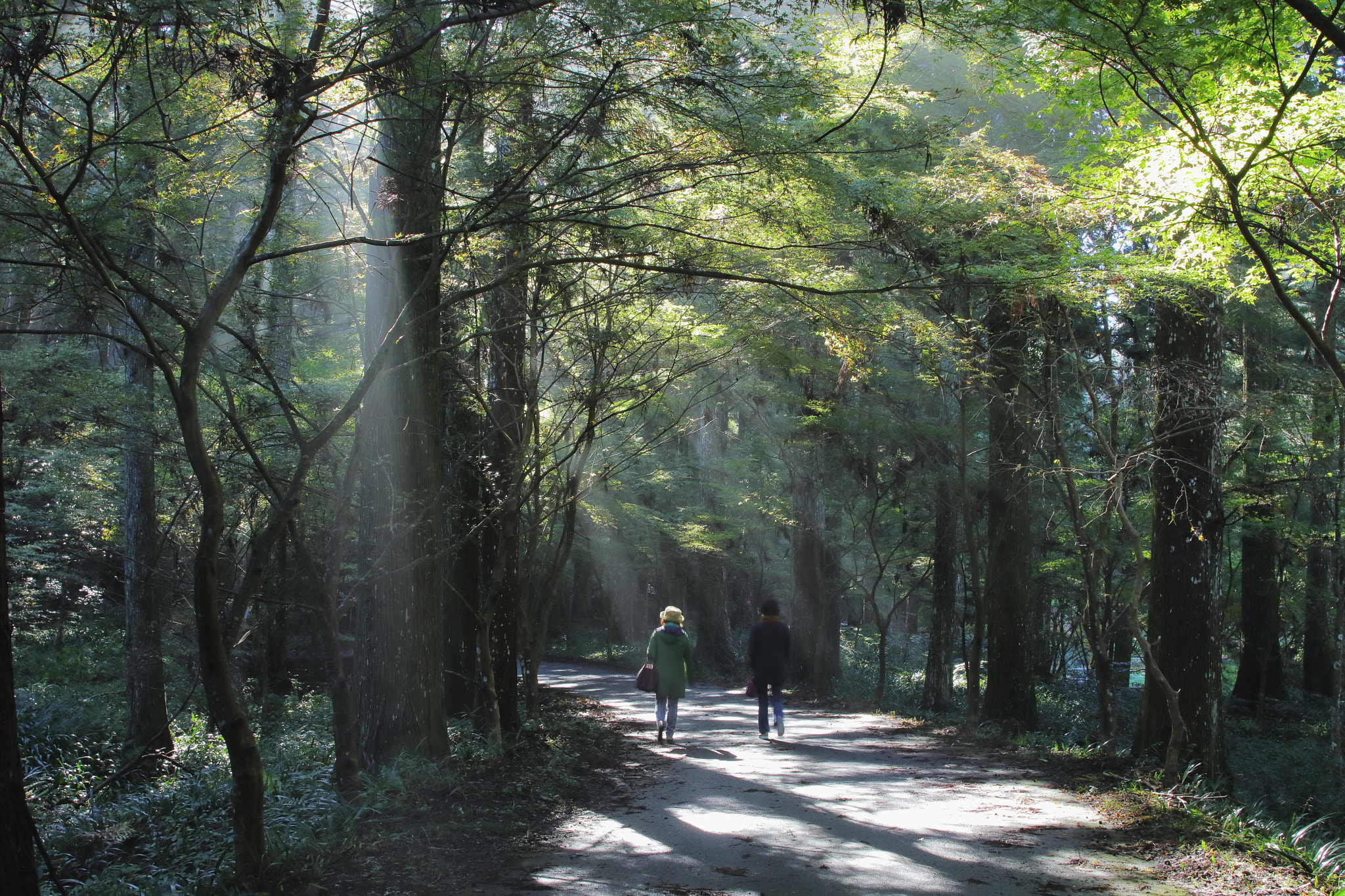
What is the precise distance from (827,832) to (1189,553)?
516 cm

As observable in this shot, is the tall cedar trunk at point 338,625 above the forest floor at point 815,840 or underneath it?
above

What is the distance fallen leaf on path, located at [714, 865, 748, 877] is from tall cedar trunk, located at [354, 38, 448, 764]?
149 inches

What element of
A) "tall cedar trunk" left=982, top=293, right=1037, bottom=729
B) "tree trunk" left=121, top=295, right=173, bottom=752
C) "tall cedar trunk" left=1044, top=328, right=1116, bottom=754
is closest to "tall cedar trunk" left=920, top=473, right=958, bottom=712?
"tall cedar trunk" left=982, top=293, right=1037, bottom=729

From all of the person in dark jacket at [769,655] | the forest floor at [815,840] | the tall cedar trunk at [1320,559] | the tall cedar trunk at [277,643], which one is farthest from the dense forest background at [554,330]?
the person in dark jacket at [769,655]

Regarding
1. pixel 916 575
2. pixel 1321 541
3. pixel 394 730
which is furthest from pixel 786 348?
pixel 916 575

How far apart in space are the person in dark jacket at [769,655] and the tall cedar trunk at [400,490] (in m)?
3.98

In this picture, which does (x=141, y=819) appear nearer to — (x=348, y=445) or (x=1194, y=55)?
(x=348, y=445)

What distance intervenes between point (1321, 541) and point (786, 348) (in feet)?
36.0

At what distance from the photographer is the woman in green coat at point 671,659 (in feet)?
34.5

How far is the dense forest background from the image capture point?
523 cm

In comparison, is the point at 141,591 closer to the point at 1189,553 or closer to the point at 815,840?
the point at 815,840

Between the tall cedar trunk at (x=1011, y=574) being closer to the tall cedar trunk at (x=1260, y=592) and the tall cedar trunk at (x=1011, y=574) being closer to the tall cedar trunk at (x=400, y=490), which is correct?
the tall cedar trunk at (x=1260, y=592)

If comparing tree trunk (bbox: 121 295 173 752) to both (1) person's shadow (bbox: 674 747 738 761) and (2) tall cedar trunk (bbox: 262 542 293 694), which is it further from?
(1) person's shadow (bbox: 674 747 738 761)

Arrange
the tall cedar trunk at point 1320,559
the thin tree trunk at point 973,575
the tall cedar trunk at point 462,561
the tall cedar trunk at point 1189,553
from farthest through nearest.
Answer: the tall cedar trunk at point 1320,559 → the thin tree trunk at point 973,575 → the tall cedar trunk at point 462,561 → the tall cedar trunk at point 1189,553
